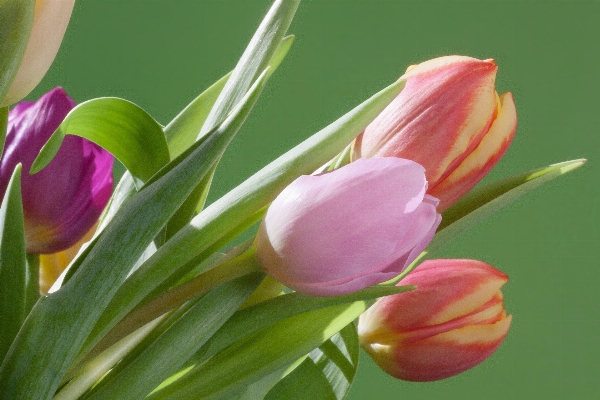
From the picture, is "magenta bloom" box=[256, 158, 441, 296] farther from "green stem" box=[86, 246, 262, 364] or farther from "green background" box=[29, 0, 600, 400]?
"green background" box=[29, 0, 600, 400]

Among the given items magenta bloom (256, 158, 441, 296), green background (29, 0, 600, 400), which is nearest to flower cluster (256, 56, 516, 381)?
magenta bloom (256, 158, 441, 296)

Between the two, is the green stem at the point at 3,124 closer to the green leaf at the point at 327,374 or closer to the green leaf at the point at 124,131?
the green leaf at the point at 124,131

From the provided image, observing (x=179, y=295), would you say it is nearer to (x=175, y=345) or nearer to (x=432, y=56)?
(x=175, y=345)

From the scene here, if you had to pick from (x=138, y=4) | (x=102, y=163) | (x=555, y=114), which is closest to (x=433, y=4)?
(x=555, y=114)

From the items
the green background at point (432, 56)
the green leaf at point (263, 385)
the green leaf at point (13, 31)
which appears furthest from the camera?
the green background at point (432, 56)

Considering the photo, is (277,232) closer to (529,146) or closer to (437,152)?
(437,152)

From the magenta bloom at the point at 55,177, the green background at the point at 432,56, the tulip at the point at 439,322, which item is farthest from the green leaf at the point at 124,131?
the green background at the point at 432,56

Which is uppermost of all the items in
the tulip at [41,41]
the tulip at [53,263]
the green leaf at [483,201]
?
the tulip at [41,41]
